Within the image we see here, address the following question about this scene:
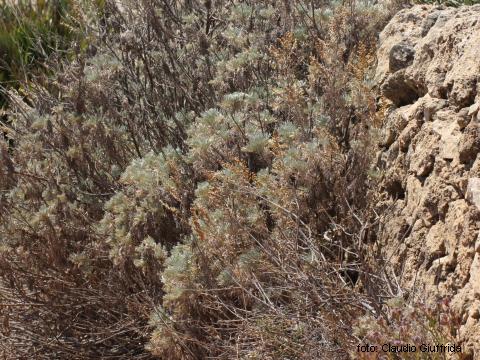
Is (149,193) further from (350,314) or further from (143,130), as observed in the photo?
(350,314)

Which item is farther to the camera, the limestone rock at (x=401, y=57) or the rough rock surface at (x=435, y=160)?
the limestone rock at (x=401, y=57)

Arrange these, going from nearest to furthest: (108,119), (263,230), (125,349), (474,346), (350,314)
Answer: (474,346)
(350,314)
(263,230)
(125,349)
(108,119)

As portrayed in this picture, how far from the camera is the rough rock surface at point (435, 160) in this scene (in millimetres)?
3383

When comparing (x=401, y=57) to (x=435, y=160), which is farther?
(x=401, y=57)

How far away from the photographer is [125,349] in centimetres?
491

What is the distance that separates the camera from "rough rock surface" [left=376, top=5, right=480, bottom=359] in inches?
133

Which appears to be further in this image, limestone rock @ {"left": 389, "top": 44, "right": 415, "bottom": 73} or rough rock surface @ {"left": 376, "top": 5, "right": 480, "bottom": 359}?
limestone rock @ {"left": 389, "top": 44, "right": 415, "bottom": 73}

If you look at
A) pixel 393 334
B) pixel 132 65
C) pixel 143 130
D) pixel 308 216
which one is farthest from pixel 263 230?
pixel 132 65

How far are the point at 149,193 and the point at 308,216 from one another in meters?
0.89

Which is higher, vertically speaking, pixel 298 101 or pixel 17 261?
pixel 298 101

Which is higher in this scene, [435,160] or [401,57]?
[401,57]

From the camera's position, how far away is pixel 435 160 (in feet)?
12.5

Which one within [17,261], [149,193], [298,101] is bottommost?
[17,261]

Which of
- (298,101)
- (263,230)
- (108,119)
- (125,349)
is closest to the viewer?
(263,230)
